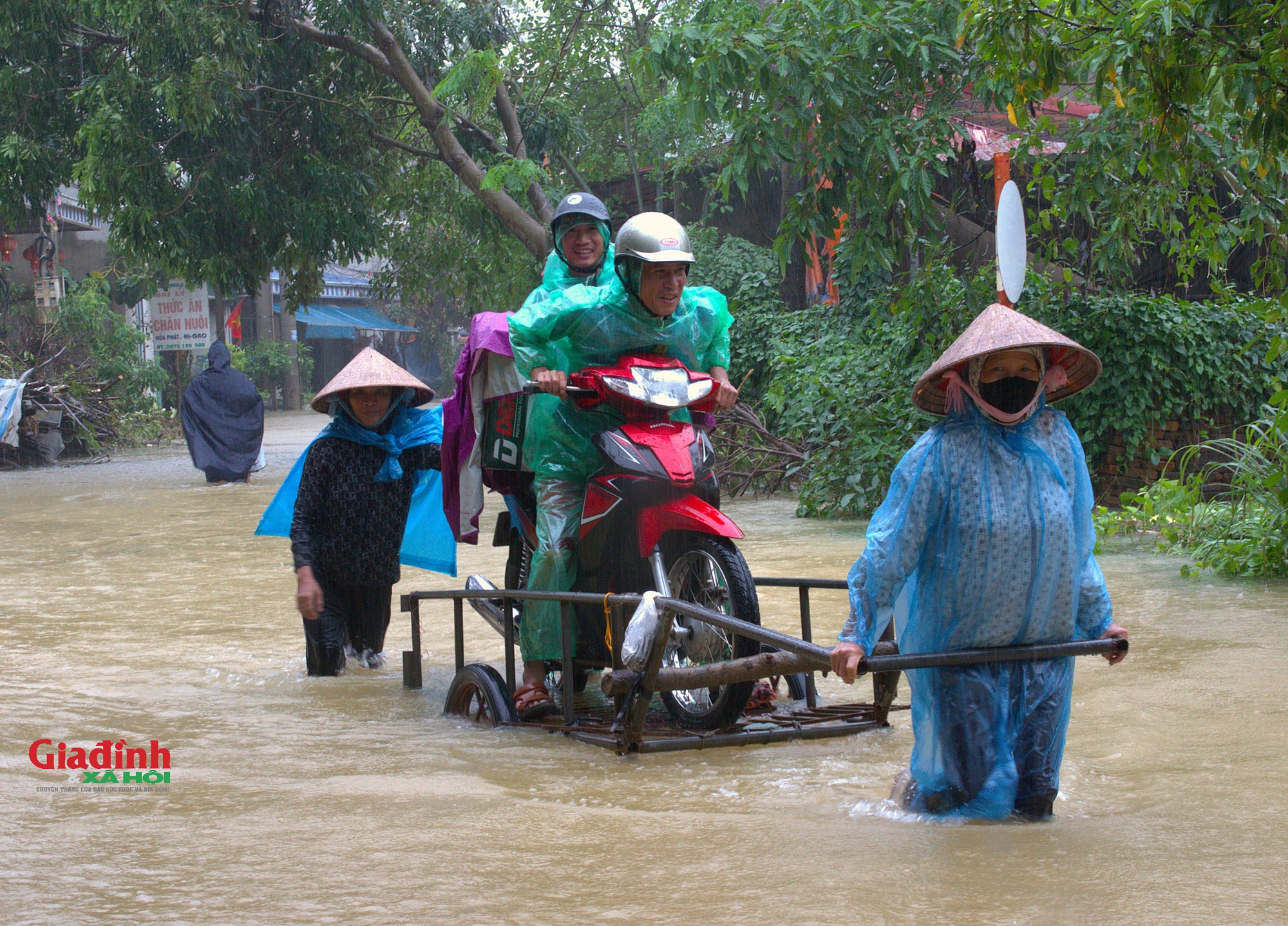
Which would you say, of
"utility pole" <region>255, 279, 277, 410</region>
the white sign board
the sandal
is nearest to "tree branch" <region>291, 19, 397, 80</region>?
the white sign board

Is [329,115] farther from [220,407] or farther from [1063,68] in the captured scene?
[1063,68]

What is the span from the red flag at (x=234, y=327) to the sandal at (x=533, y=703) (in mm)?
32798

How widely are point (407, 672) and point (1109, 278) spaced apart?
6.95m

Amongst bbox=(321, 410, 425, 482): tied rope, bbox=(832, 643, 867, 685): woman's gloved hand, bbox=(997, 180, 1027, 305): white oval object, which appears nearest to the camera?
bbox=(832, 643, 867, 685): woman's gloved hand

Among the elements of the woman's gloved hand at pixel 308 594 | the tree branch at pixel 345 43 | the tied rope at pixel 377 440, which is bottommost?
the woman's gloved hand at pixel 308 594

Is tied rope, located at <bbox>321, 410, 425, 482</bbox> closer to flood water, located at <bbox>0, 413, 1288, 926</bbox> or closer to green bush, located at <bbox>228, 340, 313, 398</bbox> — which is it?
flood water, located at <bbox>0, 413, 1288, 926</bbox>

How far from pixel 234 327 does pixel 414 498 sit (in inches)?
1326

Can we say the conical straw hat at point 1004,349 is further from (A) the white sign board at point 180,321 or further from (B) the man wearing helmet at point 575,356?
(A) the white sign board at point 180,321

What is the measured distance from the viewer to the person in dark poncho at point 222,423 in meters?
16.1

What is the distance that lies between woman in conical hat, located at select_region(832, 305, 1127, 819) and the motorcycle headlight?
127 centimetres

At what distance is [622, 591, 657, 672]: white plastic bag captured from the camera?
368cm

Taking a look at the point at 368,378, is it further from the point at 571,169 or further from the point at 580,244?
the point at 571,169

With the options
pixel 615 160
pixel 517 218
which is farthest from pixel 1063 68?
pixel 615 160

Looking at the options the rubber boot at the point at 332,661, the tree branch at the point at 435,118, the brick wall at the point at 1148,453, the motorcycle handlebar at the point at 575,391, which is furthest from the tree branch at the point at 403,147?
the motorcycle handlebar at the point at 575,391
